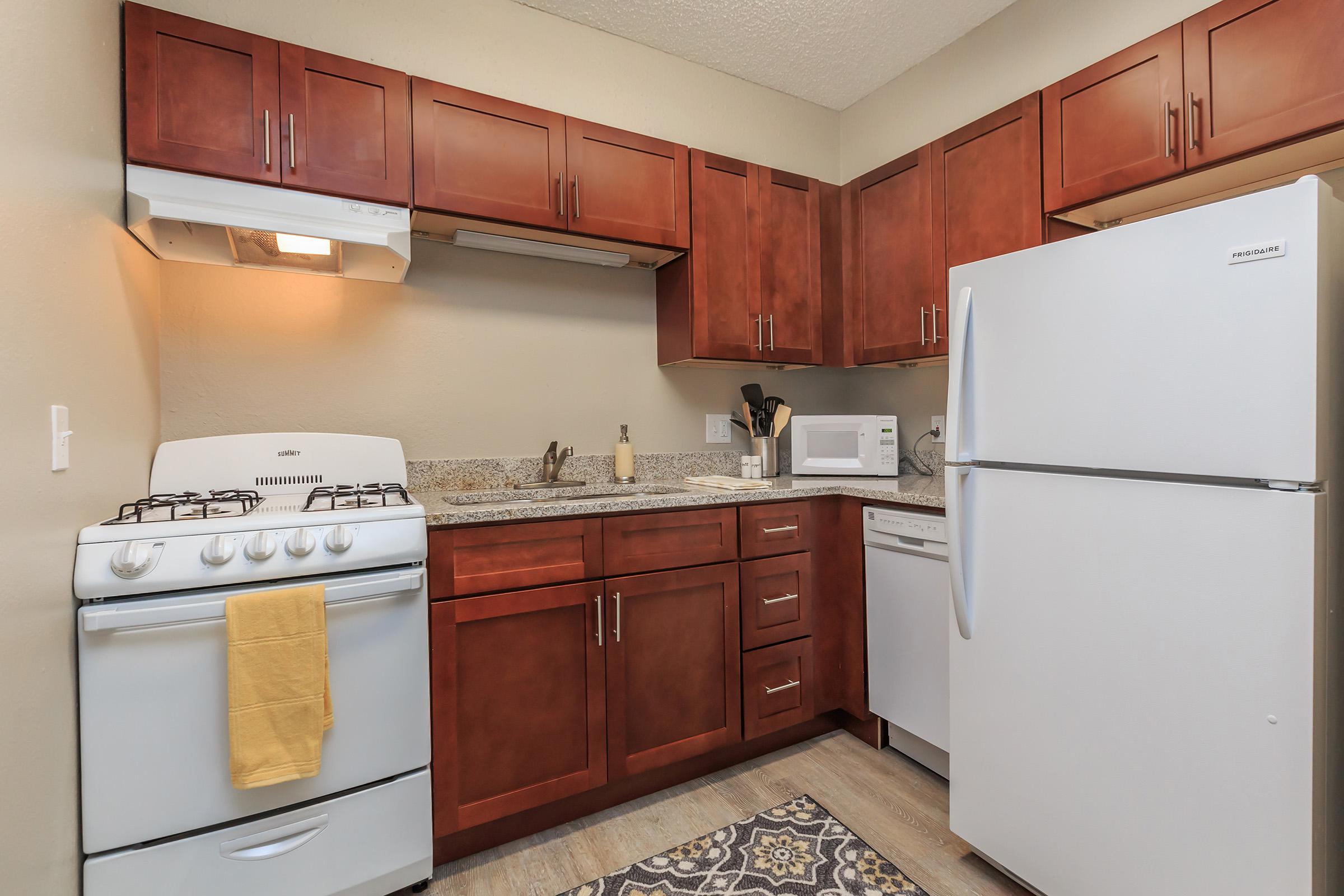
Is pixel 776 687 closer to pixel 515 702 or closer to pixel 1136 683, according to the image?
pixel 515 702

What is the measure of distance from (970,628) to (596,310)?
1.76m

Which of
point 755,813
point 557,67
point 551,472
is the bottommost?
point 755,813

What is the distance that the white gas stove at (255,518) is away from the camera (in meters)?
1.26

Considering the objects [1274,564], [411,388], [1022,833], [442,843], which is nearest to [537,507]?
[411,388]

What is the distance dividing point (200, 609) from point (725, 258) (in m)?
2.00

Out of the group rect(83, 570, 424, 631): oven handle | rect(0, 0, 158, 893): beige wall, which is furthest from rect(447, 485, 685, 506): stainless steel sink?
rect(0, 0, 158, 893): beige wall

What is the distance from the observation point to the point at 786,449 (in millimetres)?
2998

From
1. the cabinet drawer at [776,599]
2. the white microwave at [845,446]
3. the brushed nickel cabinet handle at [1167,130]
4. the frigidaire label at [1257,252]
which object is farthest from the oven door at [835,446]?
the frigidaire label at [1257,252]

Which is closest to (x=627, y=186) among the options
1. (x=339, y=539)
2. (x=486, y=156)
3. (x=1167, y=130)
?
(x=486, y=156)

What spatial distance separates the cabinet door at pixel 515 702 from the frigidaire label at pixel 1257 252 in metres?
1.63

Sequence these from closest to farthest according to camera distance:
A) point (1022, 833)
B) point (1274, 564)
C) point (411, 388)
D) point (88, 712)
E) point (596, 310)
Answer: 1. point (1274, 564)
2. point (88, 712)
3. point (1022, 833)
4. point (411, 388)
5. point (596, 310)

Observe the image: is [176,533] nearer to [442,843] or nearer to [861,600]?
[442,843]

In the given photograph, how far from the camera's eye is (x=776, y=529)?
2.18m

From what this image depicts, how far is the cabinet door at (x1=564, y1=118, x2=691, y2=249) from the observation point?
2.12 m
